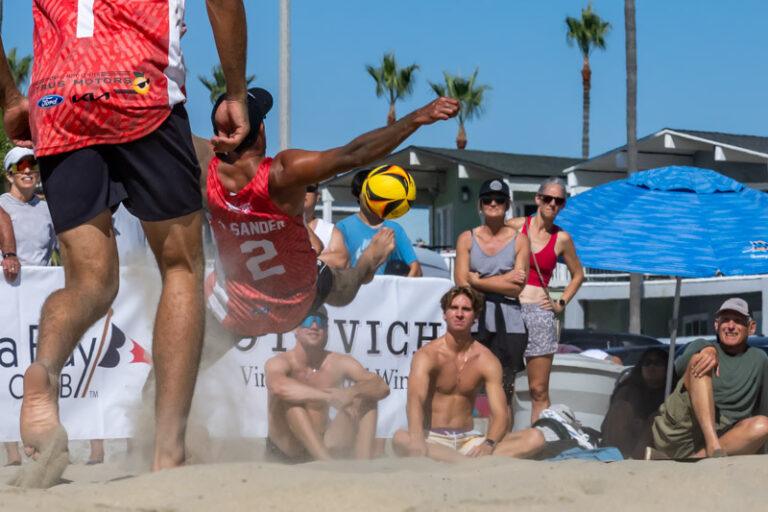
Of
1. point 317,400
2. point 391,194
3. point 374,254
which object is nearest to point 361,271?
point 374,254

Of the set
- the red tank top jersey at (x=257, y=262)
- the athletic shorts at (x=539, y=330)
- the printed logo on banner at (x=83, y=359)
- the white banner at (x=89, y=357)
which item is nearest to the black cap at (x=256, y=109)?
the red tank top jersey at (x=257, y=262)

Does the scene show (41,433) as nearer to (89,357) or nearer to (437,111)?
(437,111)

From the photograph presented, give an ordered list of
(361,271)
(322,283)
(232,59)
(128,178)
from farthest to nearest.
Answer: (361,271)
(322,283)
(232,59)
(128,178)


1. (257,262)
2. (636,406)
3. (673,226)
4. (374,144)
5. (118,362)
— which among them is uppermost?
(374,144)

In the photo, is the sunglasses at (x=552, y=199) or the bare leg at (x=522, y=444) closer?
the bare leg at (x=522, y=444)

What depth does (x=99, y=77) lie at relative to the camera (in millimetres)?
3135

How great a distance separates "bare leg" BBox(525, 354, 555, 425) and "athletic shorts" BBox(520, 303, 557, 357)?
49 millimetres

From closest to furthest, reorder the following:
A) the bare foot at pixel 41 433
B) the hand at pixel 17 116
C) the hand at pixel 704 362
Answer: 1. the bare foot at pixel 41 433
2. the hand at pixel 17 116
3. the hand at pixel 704 362

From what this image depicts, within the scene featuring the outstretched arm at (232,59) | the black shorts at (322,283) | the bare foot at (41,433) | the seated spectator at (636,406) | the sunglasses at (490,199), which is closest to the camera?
the bare foot at (41,433)

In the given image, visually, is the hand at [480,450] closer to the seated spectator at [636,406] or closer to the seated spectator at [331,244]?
the seated spectator at [636,406]

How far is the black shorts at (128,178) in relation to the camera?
10.4 feet

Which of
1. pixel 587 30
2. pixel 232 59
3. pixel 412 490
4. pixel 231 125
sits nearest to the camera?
pixel 412 490

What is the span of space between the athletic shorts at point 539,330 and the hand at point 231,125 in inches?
136

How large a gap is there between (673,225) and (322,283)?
2.79 meters
